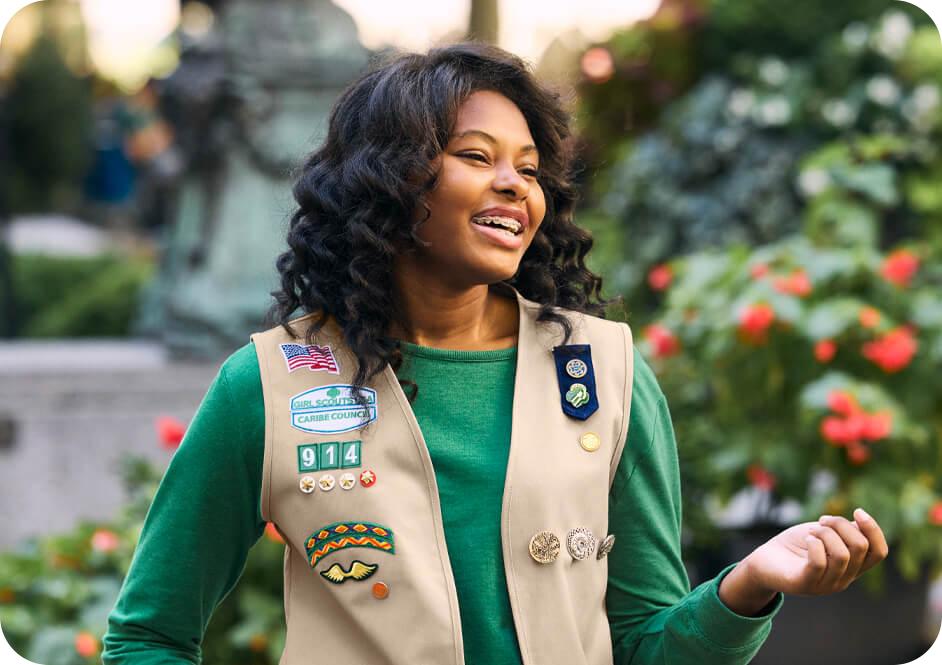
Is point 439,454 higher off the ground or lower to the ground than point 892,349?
higher

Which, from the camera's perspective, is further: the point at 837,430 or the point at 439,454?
the point at 837,430

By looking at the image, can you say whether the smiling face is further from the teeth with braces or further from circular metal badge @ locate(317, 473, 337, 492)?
circular metal badge @ locate(317, 473, 337, 492)

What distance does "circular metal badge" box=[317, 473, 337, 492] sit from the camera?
1.76 meters

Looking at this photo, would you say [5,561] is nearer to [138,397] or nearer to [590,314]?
[138,397]

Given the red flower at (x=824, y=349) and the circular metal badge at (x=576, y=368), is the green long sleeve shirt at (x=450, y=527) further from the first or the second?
the red flower at (x=824, y=349)

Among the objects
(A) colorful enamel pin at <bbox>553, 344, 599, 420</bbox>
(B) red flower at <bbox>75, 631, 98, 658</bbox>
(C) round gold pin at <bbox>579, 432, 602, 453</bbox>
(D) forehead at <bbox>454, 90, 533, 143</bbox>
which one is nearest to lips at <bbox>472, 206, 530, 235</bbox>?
(D) forehead at <bbox>454, 90, 533, 143</bbox>

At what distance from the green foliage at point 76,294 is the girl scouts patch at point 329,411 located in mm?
9438

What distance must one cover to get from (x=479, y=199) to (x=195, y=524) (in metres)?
0.62

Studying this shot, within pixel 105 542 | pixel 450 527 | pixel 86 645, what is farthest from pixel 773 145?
pixel 450 527

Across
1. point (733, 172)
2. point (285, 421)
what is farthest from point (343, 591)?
point (733, 172)

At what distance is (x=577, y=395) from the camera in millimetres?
1890

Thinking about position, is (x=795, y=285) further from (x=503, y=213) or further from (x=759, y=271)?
(x=503, y=213)

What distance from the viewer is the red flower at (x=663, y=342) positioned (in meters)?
4.78

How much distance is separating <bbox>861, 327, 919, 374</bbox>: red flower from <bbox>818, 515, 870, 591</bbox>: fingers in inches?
109
